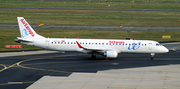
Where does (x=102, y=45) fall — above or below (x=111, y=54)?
above

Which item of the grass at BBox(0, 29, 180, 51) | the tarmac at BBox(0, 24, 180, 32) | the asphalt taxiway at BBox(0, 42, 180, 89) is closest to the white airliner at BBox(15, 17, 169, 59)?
the asphalt taxiway at BBox(0, 42, 180, 89)

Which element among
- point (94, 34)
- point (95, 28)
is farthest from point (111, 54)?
point (95, 28)

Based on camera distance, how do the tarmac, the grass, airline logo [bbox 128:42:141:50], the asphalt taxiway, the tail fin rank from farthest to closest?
the tarmac
the grass
the tail fin
airline logo [bbox 128:42:141:50]
the asphalt taxiway

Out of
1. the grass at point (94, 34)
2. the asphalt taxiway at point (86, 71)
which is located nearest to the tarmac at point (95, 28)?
the grass at point (94, 34)

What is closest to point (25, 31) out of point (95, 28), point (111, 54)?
point (111, 54)

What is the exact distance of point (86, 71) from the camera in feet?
129

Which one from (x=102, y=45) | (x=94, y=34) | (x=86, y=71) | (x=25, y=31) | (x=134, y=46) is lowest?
(x=86, y=71)

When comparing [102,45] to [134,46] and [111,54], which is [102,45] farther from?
[134,46]

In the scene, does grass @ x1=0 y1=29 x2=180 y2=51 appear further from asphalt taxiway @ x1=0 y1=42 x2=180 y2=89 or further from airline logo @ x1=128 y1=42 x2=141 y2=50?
airline logo @ x1=128 y1=42 x2=141 y2=50

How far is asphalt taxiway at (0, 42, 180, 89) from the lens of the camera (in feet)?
107

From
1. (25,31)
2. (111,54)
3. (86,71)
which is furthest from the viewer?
(25,31)

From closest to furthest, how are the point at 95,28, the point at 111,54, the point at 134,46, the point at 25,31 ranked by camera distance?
the point at 111,54 → the point at 134,46 → the point at 25,31 → the point at 95,28

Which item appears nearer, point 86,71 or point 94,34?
point 86,71

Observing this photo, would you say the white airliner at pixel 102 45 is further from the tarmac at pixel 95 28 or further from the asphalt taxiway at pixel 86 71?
the tarmac at pixel 95 28
